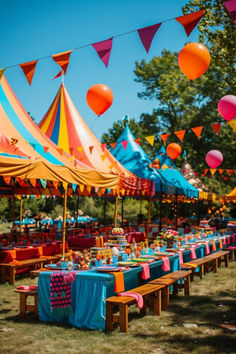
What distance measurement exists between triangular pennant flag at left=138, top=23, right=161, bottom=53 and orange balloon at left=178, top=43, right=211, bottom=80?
0.59 metres

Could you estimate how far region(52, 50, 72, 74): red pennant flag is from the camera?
251 inches

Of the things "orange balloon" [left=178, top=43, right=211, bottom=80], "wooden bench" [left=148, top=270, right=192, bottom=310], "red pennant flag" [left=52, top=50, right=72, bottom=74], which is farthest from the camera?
"red pennant flag" [left=52, top=50, right=72, bottom=74]

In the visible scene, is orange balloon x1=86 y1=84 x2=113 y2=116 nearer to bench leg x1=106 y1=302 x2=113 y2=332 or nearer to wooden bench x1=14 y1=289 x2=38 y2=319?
wooden bench x1=14 y1=289 x2=38 y2=319

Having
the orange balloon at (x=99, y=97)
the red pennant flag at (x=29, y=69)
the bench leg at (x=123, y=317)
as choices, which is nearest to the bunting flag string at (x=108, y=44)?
the red pennant flag at (x=29, y=69)

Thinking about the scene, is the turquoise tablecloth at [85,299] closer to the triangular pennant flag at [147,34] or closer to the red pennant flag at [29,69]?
the triangular pennant flag at [147,34]

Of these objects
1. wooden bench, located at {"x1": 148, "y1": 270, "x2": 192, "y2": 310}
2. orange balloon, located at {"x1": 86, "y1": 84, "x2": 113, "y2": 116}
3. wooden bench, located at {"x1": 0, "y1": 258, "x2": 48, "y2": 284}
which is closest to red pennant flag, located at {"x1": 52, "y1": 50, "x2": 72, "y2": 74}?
orange balloon, located at {"x1": 86, "y1": 84, "x2": 113, "y2": 116}

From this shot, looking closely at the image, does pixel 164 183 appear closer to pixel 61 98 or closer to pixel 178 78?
pixel 61 98

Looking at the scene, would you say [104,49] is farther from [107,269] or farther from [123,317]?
[123,317]

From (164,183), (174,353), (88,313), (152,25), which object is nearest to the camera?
(174,353)

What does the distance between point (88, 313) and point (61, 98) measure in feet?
27.0

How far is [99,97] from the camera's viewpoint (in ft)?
24.9

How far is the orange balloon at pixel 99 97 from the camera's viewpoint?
7.57 metres

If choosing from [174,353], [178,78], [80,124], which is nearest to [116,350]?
[174,353]

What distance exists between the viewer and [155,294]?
604 centimetres
